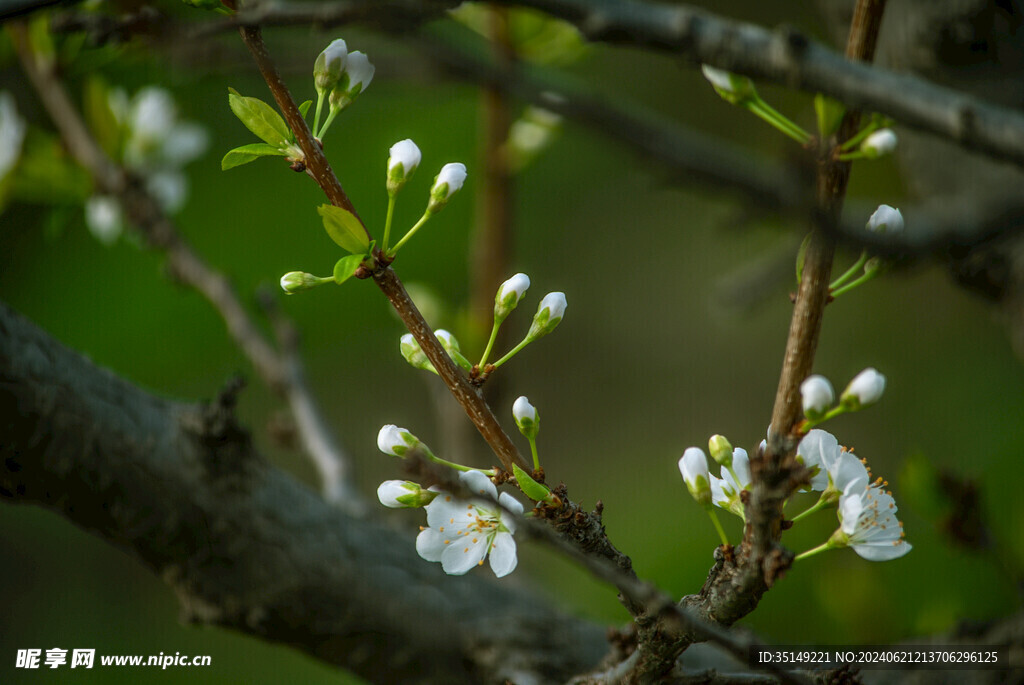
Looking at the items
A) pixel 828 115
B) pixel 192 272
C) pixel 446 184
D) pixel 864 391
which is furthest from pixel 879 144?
pixel 192 272

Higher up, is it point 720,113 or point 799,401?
point 720,113

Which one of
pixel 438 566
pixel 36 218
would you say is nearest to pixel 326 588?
pixel 438 566

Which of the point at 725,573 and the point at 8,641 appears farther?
the point at 8,641

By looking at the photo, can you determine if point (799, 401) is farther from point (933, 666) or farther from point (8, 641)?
point (8, 641)

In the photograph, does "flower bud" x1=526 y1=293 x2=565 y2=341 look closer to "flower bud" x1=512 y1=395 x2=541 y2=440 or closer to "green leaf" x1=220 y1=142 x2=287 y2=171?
"flower bud" x1=512 y1=395 x2=541 y2=440

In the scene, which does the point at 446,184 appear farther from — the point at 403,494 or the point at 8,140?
the point at 8,140

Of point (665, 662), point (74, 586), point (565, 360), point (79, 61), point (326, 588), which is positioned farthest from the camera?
point (565, 360)

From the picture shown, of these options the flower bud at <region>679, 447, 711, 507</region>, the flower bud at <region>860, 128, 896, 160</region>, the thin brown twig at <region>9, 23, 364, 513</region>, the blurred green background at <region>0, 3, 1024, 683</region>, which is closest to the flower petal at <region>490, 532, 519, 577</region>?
the flower bud at <region>679, 447, 711, 507</region>
